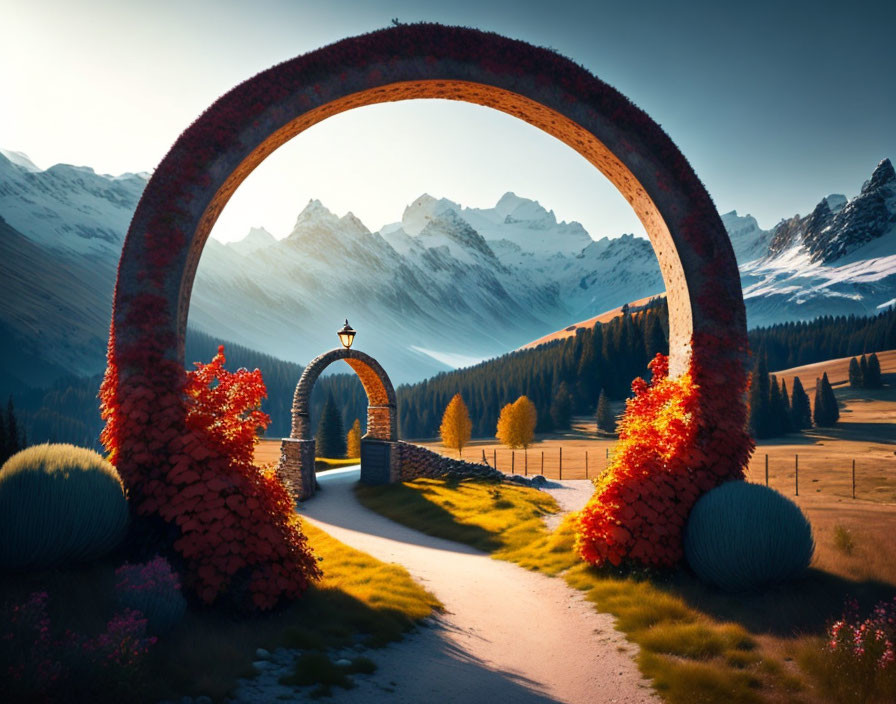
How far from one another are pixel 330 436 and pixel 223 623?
4043 cm

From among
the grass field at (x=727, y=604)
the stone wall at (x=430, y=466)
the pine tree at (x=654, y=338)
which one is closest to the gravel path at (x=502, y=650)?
the grass field at (x=727, y=604)

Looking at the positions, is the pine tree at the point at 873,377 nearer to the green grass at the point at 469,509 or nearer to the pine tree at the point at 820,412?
the pine tree at the point at 820,412

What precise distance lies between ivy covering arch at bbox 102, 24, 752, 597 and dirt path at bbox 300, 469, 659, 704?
154cm

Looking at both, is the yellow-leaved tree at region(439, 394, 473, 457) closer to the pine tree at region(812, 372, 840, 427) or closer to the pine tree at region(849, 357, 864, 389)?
the pine tree at region(812, 372, 840, 427)

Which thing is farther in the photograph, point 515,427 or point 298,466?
point 515,427

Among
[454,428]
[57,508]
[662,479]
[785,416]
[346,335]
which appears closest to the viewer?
[57,508]

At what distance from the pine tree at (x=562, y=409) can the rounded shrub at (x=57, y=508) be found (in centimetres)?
8533

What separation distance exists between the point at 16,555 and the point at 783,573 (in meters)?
8.92

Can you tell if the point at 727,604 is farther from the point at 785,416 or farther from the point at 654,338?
the point at 654,338

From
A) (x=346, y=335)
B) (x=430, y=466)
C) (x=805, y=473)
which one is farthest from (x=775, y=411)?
(x=346, y=335)

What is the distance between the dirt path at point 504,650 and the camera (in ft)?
18.2

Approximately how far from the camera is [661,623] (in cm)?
692

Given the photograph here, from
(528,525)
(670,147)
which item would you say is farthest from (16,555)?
(528,525)

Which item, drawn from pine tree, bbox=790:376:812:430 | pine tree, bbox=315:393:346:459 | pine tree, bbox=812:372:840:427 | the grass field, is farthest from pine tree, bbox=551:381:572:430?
the grass field
